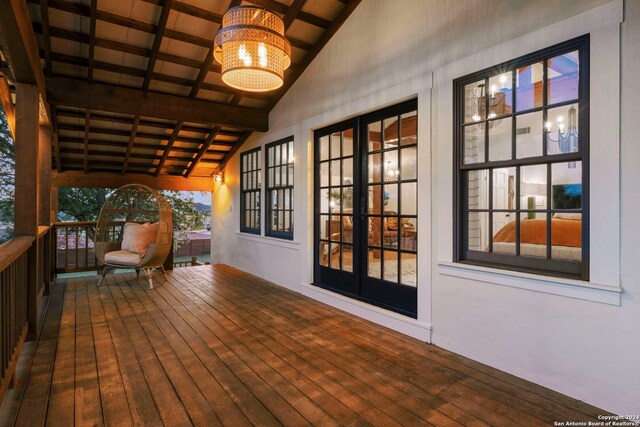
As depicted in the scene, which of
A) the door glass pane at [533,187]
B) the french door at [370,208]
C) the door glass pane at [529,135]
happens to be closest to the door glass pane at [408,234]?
the french door at [370,208]

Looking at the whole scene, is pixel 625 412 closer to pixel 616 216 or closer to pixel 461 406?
pixel 461 406

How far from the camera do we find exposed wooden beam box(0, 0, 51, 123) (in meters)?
2.07

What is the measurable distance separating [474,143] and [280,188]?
3224mm

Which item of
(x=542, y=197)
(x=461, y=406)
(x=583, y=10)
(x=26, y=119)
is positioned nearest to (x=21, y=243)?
(x=26, y=119)

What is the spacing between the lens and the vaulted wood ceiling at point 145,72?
371 cm

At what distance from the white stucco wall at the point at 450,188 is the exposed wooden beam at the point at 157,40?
190cm

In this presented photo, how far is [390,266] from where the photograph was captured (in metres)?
3.49

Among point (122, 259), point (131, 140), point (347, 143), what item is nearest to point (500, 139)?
point (347, 143)

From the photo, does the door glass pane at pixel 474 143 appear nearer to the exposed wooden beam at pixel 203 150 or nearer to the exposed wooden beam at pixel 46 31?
the exposed wooden beam at pixel 46 31

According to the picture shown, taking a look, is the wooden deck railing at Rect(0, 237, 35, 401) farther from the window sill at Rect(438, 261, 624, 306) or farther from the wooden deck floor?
the window sill at Rect(438, 261, 624, 306)

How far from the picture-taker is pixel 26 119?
113 inches

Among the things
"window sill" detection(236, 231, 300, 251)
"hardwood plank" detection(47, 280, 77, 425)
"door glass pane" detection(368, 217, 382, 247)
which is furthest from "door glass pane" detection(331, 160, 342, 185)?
"hardwood plank" detection(47, 280, 77, 425)

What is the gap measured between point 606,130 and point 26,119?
4168 mm

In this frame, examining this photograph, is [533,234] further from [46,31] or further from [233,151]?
[233,151]
